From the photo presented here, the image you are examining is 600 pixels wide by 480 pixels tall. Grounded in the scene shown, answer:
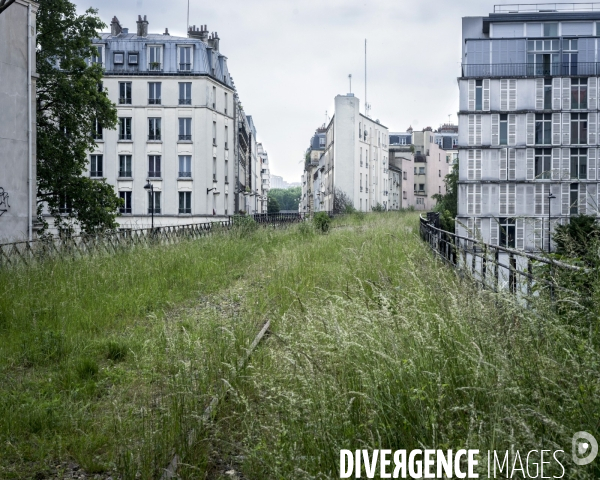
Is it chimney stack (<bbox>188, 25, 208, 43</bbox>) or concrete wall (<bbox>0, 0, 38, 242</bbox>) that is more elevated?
chimney stack (<bbox>188, 25, 208, 43</bbox>)

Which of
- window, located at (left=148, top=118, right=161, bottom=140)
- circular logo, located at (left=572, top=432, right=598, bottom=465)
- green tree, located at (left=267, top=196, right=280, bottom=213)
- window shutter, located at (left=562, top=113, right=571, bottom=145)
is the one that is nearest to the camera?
circular logo, located at (left=572, top=432, right=598, bottom=465)

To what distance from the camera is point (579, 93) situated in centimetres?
5734

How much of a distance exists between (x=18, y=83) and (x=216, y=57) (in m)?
40.1

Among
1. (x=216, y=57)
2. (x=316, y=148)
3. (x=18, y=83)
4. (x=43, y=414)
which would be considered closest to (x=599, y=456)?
(x=43, y=414)

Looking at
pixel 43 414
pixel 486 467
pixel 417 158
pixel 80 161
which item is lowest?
pixel 43 414

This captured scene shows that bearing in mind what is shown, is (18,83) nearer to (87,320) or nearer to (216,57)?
(87,320)

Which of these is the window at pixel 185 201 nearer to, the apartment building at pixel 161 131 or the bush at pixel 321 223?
the apartment building at pixel 161 131

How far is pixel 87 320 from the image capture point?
9398 millimetres

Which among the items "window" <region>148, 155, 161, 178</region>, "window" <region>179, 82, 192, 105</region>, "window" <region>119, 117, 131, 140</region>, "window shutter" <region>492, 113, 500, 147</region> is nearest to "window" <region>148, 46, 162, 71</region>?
"window" <region>179, 82, 192, 105</region>

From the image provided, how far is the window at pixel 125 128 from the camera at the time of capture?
59.3 m

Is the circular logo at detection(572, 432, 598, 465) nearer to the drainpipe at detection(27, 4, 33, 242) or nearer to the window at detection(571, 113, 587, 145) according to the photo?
the drainpipe at detection(27, 4, 33, 242)

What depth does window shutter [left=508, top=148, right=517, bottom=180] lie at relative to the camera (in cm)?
5747

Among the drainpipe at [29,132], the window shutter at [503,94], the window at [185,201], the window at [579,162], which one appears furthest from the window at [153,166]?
the window at [579,162]

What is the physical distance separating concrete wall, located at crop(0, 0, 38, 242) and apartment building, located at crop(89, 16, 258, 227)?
108ft
